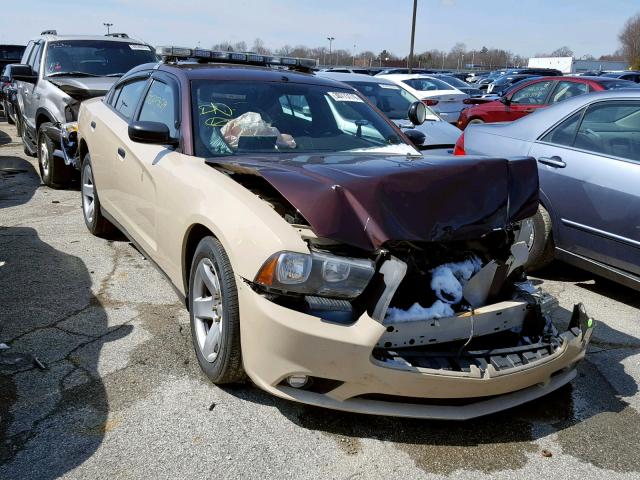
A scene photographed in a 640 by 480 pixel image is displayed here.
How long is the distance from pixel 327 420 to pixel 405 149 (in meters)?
2.12

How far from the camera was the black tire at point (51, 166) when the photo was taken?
7527mm

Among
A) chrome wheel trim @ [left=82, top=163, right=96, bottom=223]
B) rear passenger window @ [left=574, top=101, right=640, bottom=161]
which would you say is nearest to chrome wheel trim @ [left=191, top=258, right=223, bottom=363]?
chrome wheel trim @ [left=82, top=163, right=96, bottom=223]

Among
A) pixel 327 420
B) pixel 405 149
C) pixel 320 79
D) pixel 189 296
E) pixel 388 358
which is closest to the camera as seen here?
pixel 388 358

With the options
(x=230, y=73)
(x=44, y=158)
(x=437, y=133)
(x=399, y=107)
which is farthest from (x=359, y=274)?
(x=44, y=158)

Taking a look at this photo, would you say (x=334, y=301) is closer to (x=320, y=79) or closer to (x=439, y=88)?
(x=320, y=79)

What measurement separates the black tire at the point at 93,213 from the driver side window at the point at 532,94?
8418mm

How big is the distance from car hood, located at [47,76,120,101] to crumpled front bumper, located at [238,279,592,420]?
5340 millimetres

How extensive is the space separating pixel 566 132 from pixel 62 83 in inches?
241

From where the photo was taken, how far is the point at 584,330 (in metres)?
3.04

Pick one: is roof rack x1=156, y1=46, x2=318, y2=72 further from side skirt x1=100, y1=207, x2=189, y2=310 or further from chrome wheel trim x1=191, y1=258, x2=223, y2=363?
chrome wheel trim x1=191, y1=258, x2=223, y2=363

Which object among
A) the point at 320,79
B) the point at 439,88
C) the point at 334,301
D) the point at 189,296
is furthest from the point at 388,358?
the point at 439,88

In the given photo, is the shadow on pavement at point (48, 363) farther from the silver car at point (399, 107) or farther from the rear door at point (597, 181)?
the silver car at point (399, 107)

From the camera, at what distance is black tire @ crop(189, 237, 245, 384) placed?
2.84 m

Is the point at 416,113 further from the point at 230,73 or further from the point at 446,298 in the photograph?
the point at 446,298
